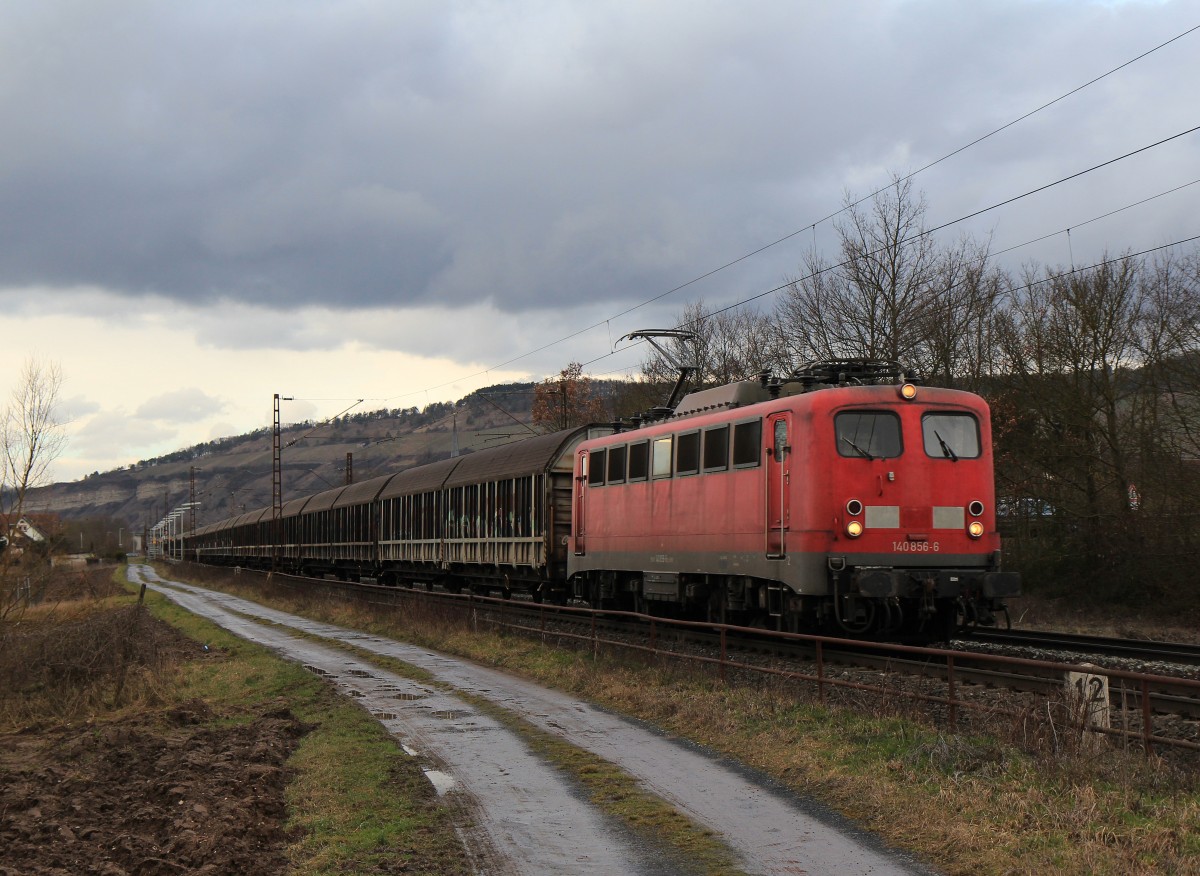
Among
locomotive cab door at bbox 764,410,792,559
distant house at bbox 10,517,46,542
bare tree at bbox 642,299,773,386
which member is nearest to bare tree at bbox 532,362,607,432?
bare tree at bbox 642,299,773,386

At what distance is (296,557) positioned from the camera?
199 feet

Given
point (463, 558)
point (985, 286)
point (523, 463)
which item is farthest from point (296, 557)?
point (985, 286)

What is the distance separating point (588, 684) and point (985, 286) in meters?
23.3

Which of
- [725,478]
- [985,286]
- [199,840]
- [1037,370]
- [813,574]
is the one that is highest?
[985,286]

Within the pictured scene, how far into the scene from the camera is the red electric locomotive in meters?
15.5

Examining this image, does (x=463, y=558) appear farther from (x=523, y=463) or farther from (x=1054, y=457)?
(x=1054, y=457)

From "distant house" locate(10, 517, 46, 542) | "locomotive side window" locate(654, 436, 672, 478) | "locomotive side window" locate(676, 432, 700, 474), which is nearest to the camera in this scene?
"locomotive side window" locate(676, 432, 700, 474)

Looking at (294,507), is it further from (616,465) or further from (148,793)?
(148,793)

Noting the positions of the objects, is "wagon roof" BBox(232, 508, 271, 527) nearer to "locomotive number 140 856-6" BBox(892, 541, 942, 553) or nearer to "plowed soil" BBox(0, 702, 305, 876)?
"plowed soil" BBox(0, 702, 305, 876)

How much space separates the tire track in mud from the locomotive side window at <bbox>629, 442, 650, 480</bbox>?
4627 mm

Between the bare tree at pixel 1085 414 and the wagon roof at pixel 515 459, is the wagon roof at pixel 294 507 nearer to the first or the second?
the wagon roof at pixel 515 459

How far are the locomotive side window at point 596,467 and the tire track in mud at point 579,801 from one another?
561 cm

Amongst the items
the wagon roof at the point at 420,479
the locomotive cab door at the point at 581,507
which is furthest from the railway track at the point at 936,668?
the wagon roof at the point at 420,479

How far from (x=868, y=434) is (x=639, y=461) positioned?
20.1 feet
